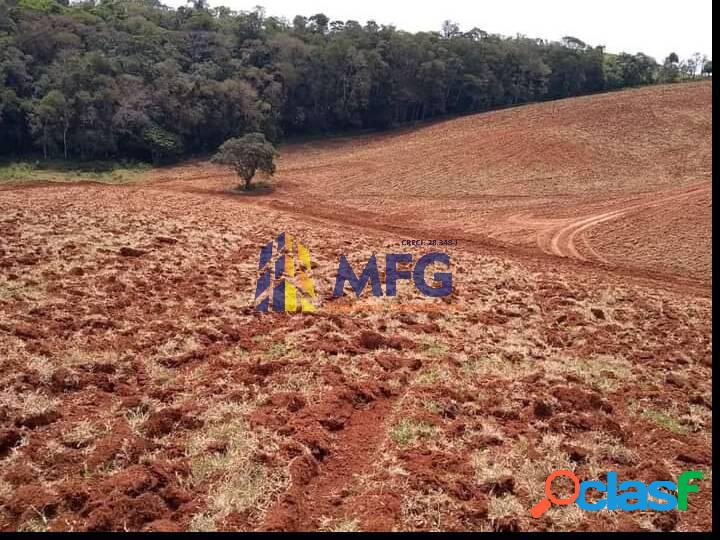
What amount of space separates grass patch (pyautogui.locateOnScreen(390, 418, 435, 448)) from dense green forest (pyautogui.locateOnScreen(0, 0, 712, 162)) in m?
26.2

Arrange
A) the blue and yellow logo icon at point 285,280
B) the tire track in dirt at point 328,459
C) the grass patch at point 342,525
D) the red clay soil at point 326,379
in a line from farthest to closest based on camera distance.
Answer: the blue and yellow logo icon at point 285,280, the red clay soil at point 326,379, the tire track in dirt at point 328,459, the grass patch at point 342,525

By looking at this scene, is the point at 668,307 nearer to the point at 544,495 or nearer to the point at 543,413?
the point at 543,413

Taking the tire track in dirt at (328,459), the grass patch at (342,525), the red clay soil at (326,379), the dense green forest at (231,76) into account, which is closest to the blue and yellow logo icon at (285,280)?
the red clay soil at (326,379)

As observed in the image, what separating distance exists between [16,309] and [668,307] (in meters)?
11.5

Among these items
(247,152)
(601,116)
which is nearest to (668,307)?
(247,152)

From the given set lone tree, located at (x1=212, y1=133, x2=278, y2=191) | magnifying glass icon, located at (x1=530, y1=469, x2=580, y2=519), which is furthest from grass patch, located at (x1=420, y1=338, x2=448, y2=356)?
lone tree, located at (x1=212, y1=133, x2=278, y2=191)

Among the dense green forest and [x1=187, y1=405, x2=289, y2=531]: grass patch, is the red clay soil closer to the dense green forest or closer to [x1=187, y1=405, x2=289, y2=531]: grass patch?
[x1=187, y1=405, x2=289, y2=531]: grass patch

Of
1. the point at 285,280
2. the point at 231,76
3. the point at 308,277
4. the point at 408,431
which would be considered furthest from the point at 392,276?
the point at 231,76

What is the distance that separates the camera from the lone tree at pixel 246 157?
2167cm

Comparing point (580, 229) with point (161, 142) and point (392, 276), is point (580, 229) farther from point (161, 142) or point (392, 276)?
point (161, 142)

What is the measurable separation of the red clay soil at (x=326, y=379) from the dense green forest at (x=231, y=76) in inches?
515

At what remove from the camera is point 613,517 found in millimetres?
4195

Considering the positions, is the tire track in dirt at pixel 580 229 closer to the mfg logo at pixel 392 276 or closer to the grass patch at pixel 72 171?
the mfg logo at pixel 392 276

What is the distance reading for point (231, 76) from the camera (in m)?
34.1
